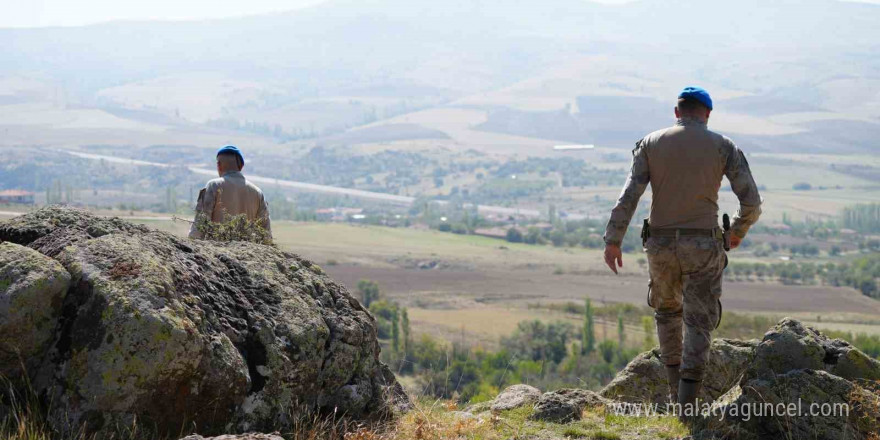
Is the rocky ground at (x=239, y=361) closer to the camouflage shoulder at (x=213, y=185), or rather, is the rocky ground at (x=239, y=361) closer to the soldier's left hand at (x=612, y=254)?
the soldier's left hand at (x=612, y=254)

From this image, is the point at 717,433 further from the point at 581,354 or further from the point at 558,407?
the point at 581,354

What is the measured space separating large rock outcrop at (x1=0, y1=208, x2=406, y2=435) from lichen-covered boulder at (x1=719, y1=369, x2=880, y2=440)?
7.88ft

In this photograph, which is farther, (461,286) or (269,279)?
(461,286)

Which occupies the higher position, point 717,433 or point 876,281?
point 717,433

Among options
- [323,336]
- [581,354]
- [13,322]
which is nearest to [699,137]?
[323,336]

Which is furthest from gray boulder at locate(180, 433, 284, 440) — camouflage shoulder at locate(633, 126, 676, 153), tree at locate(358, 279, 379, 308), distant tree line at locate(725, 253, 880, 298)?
distant tree line at locate(725, 253, 880, 298)

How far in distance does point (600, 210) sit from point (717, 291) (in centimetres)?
18093

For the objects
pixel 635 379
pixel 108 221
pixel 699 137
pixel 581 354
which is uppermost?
pixel 699 137

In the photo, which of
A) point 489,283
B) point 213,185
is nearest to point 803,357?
point 213,185

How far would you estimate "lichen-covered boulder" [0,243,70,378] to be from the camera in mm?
5316

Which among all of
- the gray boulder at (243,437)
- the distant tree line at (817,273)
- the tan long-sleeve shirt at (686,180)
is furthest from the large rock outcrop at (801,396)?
the distant tree line at (817,273)

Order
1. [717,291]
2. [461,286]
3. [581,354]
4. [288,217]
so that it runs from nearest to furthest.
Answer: [717,291], [581,354], [461,286], [288,217]

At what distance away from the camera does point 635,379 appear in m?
9.09

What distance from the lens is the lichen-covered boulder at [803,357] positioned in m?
7.10
